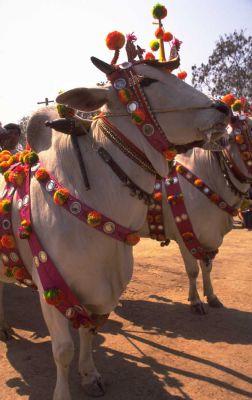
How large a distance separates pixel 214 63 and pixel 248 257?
785 inches

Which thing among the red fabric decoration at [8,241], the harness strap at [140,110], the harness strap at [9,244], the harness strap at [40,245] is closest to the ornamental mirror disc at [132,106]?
the harness strap at [140,110]

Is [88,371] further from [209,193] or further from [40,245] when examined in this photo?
[209,193]

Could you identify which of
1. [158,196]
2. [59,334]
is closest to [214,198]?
[158,196]

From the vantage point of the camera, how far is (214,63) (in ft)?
82.8

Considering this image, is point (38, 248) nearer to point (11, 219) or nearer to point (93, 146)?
point (11, 219)

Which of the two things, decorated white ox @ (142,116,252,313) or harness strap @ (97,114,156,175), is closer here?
harness strap @ (97,114,156,175)

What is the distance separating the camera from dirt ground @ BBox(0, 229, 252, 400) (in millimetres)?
A: 3709

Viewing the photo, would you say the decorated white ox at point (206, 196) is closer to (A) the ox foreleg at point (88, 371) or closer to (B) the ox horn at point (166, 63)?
(A) the ox foreleg at point (88, 371)

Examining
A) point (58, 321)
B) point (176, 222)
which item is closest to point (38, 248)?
point (58, 321)

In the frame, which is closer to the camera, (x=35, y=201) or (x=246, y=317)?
(x=35, y=201)

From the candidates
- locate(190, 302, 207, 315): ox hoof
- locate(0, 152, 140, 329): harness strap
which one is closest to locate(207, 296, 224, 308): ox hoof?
locate(190, 302, 207, 315): ox hoof

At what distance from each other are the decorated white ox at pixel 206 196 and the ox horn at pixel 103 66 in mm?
2590

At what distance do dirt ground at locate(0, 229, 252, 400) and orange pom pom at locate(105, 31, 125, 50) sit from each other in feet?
9.68

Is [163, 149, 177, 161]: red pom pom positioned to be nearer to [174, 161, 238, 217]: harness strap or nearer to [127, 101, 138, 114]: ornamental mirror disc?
[127, 101, 138, 114]: ornamental mirror disc
